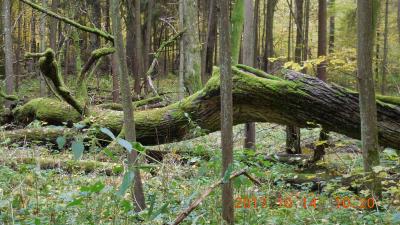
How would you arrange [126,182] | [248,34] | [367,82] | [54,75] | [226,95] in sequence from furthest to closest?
[54,75], [248,34], [367,82], [226,95], [126,182]

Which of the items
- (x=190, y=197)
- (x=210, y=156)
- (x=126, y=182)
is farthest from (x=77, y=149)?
(x=210, y=156)

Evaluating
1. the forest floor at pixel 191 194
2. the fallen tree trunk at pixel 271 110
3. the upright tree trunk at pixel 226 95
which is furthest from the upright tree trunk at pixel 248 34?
the upright tree trunk at pixel 226 95

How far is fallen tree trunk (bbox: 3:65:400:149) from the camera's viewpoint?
615 centimetres

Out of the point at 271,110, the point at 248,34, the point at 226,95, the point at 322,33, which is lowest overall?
the point at 271,110

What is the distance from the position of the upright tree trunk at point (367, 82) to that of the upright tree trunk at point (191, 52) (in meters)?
7.69

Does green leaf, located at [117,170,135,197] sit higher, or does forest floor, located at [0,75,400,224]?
green leaf, located at [117,170,135,197]

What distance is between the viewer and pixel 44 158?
6.72 metres

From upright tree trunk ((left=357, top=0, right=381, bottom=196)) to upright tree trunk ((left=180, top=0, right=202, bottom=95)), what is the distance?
7689 mm

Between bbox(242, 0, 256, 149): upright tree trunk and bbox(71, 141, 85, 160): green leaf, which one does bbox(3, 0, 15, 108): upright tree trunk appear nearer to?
bbox(242, 0, 256, 149): upright tree trunk

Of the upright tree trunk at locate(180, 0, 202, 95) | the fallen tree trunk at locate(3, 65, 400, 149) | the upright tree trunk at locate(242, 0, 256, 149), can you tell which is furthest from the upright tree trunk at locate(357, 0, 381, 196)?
the upright tree trunk at locate(180, 0, 202, 95)

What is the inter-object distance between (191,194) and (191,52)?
8.22m

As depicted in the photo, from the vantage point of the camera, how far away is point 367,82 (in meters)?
4.30

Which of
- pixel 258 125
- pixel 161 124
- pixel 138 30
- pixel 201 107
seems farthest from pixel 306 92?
pixel 138 30

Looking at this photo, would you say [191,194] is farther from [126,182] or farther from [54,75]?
[54,75]
